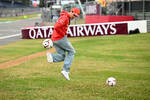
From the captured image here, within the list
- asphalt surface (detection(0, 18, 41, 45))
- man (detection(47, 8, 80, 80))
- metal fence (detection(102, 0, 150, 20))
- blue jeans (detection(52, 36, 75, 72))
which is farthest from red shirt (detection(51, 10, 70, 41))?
metal fence (detection(102, 0, 150, 20))

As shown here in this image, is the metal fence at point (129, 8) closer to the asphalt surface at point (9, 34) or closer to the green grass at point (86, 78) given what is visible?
the asphalt surface at point (9, 34)

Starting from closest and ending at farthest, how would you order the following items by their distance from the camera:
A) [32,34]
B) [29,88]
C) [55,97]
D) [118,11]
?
[55,97]
[29,88]
[32,34]
[118,11]

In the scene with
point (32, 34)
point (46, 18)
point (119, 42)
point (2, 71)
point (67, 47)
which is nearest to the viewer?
point (67, 47)

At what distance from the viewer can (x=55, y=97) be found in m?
8.27

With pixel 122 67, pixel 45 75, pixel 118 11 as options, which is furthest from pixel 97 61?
pixel 118 11

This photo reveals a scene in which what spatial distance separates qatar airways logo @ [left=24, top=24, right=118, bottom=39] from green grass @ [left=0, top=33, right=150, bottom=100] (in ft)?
21.9

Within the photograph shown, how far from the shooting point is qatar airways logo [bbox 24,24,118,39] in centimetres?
2559

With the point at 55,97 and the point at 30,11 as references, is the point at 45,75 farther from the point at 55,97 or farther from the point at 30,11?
the point at 30,11

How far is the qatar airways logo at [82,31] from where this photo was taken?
25.6 metres

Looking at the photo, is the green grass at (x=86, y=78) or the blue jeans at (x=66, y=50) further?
the blue jeans at (x=66, y=50)

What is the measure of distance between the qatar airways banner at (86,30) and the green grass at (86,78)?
6680 millimetres

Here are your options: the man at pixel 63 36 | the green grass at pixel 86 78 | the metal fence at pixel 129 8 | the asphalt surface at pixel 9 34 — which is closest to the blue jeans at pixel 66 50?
the man at pixel 63 36

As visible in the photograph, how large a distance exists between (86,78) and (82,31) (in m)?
15.7

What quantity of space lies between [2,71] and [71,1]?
→ 118 feet
